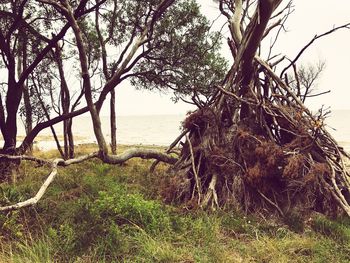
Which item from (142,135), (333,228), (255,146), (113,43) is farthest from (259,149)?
(142,135)

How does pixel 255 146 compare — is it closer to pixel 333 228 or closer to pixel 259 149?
pixel 259 149

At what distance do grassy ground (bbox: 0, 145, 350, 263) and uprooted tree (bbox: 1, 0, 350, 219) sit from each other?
20.3 inches

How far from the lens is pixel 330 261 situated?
4711 millimetres

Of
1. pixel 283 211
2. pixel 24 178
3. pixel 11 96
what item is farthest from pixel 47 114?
pixel 283 211

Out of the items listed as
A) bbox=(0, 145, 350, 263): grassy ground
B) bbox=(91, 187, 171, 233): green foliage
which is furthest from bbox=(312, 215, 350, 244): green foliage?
bbox=(91, 187, 171, 233): green foliage

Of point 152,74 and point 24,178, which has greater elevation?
point 152,74

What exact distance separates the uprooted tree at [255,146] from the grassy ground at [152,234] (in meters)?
0.52

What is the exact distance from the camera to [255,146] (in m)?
7.07

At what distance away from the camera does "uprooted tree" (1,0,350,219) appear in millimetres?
6555

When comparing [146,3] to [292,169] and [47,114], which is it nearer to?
[47,114]

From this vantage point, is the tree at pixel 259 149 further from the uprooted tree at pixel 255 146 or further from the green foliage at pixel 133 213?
the green foliage at pixel 133 213

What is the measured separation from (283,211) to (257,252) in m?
1.89

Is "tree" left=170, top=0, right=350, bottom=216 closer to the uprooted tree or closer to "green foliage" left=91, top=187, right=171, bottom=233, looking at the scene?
the uprooted tree

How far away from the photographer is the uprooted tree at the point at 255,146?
6.55 metres
